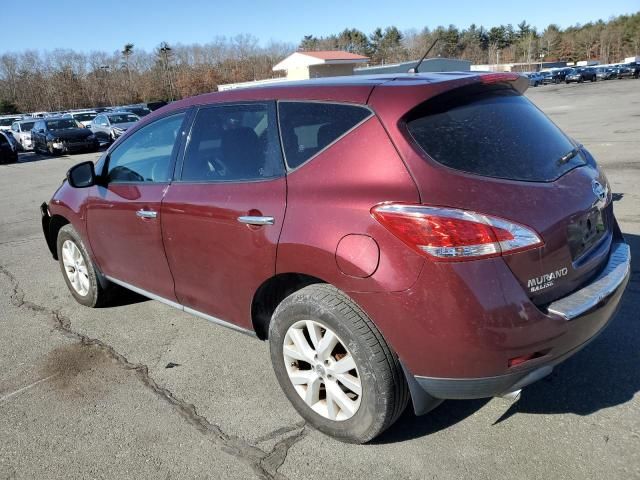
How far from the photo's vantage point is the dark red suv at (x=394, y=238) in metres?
2.28

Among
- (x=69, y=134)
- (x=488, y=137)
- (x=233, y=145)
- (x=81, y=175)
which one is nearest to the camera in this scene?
(x=488, y=137)

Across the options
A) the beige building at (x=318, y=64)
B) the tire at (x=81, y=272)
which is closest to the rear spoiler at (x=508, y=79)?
the tire at (x=81, y=272)

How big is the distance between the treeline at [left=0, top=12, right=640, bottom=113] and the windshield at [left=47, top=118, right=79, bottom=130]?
19447mm

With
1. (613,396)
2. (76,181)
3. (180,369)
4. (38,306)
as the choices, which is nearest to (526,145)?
(613,396)

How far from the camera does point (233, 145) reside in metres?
3.24

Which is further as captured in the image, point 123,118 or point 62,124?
point 123,118

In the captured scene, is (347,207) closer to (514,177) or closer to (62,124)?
(514,177)

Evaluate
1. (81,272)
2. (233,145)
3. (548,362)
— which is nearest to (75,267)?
(81,272)

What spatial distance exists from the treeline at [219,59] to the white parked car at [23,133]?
21.9 metres

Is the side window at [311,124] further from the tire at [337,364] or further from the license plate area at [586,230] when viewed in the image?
the license plate area at [586,230]

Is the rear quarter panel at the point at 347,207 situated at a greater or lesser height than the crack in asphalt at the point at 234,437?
greater

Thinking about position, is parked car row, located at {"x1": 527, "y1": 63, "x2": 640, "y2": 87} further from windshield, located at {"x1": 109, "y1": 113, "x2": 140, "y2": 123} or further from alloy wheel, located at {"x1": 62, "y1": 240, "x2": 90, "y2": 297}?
alloy wheel, located at {"x1": 62, "y1": 240, "x2": 90, "y2": 297}

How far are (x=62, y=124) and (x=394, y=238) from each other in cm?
2579

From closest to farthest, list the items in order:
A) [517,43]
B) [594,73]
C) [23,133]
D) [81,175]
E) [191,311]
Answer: [191,311] → [81,175] → [23,133] → [594,73] → [517,43]
